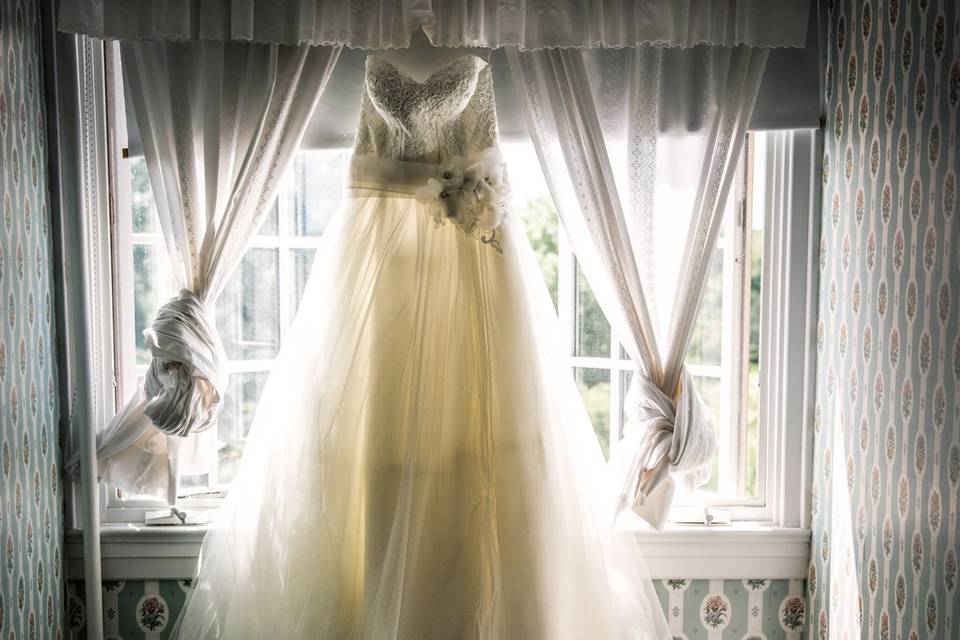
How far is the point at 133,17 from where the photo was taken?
1.67 m

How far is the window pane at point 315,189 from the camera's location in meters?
2.00

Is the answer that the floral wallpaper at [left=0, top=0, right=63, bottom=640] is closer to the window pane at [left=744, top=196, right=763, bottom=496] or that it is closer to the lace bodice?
the lace bodice

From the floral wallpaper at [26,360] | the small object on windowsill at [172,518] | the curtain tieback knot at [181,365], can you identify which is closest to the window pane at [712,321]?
the curtain tieback knot at [181,365]

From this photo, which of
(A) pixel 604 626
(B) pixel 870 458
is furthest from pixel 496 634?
(B) pixel 870 458

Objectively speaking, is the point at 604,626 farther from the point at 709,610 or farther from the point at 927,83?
the point at 927,83

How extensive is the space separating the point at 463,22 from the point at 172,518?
138 centimetres

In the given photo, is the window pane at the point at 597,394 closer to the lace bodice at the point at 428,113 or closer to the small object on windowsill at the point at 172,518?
the lace bodice at the point at 428,113

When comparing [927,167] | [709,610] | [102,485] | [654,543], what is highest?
[927,167]

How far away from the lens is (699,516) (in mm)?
1983

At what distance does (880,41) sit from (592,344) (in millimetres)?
934

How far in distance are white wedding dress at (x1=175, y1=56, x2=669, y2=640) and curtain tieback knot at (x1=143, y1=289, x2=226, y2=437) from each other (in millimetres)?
159

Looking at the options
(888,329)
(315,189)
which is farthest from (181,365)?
(888,329)

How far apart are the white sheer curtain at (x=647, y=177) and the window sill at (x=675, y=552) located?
22cm

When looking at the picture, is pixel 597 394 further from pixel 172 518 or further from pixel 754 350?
pixel 172 518
